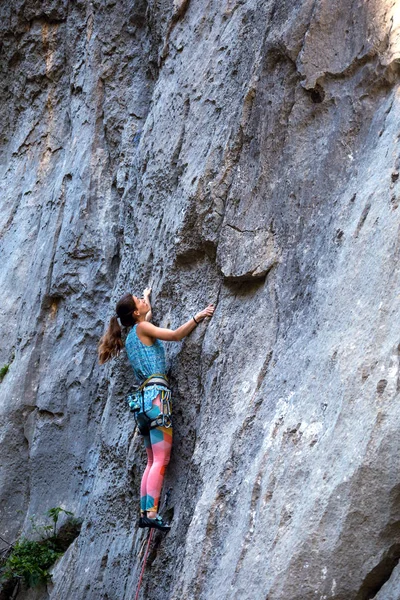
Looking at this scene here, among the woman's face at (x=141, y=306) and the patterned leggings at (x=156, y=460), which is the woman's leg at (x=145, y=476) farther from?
the woman's face at (x=141, y=306)

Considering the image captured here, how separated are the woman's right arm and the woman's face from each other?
216 millimetres

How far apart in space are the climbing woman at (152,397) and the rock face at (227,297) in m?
0.12

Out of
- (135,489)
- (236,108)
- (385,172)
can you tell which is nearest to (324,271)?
(385,172)

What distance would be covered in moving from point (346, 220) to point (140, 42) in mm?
5331

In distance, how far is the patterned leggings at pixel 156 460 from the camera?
597 centimetres

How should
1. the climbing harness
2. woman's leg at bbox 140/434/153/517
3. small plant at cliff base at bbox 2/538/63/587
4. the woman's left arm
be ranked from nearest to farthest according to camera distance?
woman's leg at bbox 140/434/153/517 → the climbing harness → the woman's left arm → small plant at cliff base at bbox 2/538/63/587

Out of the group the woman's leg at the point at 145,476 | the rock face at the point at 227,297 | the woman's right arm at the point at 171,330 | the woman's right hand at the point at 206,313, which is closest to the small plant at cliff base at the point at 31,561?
the rock face at the point at 227,297

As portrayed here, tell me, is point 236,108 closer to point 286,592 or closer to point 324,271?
point 324,271

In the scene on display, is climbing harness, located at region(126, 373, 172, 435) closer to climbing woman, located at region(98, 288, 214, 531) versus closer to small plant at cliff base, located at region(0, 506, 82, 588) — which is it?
climbing woman, located at region(98, 288, 214, 531)

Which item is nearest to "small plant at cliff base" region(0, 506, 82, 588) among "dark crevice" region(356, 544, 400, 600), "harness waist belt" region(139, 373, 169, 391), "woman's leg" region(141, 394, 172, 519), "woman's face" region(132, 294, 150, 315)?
"woman's leg" region(141, 394, 172, 519)

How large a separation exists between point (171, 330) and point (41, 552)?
3.23 m

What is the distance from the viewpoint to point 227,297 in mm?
5891

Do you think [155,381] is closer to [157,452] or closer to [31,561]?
[157,452]

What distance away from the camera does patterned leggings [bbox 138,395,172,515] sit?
5.97 meters
